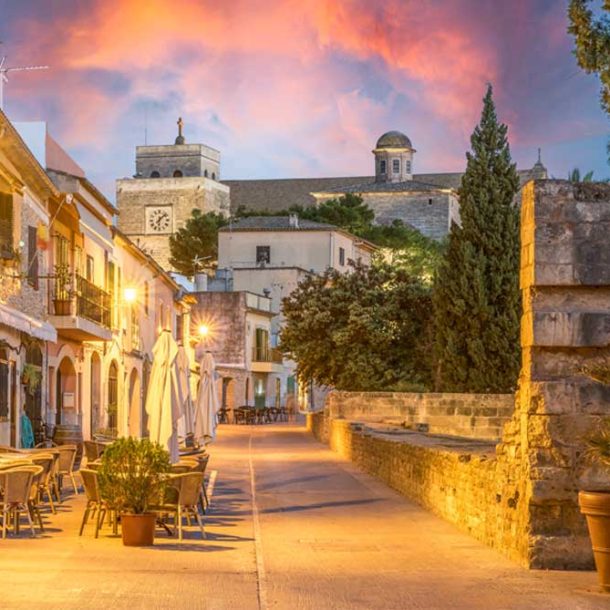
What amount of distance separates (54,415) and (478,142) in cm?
2148

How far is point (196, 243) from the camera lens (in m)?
99.4

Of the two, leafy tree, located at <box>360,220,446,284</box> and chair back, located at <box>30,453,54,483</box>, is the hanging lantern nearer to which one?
chair back, located at <box>30,453,54,483</box>

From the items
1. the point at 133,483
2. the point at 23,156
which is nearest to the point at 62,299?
the point at 23,156

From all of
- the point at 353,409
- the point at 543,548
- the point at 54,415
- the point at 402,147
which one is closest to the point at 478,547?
the point at 543,548

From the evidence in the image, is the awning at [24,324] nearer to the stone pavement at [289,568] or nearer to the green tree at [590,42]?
the stone pavement at [289,568]

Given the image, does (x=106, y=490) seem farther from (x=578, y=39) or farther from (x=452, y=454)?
(x=578, y=39)

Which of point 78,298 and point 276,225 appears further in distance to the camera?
point 276,225

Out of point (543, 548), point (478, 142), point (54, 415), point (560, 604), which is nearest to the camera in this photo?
point (560, 604)

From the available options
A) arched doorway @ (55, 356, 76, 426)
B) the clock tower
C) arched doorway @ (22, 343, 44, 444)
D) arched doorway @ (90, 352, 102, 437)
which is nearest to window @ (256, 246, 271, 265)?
the clock tower

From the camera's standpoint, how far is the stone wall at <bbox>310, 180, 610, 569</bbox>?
1229 centimetres

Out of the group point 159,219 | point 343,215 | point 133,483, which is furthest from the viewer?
point 159,219

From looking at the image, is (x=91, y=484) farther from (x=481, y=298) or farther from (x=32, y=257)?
(x=481, y=298)

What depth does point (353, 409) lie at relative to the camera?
39.0 meters

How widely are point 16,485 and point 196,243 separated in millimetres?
85684
